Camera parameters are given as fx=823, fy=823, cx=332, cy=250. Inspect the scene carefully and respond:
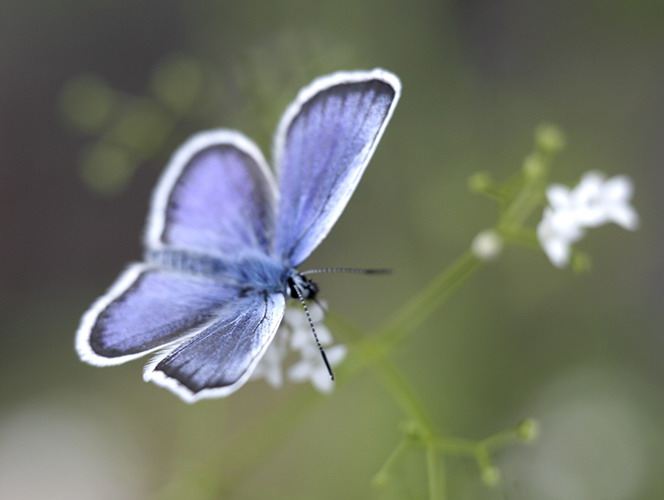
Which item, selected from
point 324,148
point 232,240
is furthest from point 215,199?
point 324,148

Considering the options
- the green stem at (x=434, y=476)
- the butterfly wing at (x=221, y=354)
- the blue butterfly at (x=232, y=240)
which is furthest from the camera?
the green stem at (x=434, y=476)

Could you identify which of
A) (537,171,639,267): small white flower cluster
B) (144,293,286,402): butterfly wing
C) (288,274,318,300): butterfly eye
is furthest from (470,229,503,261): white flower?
(144,293,286,402): butterfly wing

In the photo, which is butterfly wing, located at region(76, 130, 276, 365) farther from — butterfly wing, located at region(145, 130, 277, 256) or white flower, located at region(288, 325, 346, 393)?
white flower, located at region(288, 325, 346, 393)

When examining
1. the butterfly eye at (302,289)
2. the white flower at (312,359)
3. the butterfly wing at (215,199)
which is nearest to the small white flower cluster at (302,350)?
the white flower at (312,359)

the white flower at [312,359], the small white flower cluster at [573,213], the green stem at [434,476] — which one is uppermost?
the small white flower cluster at [573,213]

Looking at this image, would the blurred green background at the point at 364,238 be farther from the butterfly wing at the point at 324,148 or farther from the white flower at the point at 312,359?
the butterfly wing at the point at 324,148

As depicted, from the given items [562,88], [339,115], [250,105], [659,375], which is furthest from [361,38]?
[659,375]

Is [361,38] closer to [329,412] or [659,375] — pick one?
Answer: [329,412]
